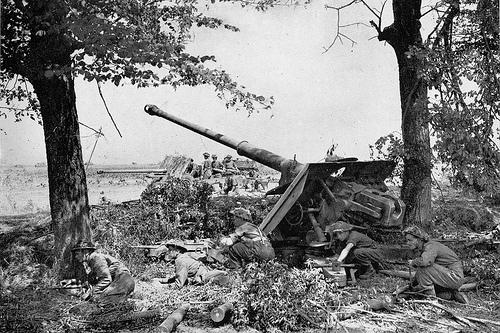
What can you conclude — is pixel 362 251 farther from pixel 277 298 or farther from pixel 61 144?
pixel 61 144

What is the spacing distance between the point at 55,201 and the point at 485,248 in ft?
25.4

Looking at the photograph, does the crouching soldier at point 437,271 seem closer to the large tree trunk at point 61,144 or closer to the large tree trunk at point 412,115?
the large tree trunk at point 412,115

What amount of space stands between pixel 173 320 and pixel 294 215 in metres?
3.54

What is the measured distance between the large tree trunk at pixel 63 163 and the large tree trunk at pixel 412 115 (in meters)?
6.92

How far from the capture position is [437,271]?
682 centimetres

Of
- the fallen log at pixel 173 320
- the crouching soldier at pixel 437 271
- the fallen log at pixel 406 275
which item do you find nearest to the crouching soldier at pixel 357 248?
the fallen log at pixel 406 275

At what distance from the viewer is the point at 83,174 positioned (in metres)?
8.59

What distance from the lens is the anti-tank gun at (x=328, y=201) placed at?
8.05m

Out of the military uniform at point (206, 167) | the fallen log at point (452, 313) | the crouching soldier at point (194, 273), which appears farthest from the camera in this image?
the military uniform at point (206, 167)

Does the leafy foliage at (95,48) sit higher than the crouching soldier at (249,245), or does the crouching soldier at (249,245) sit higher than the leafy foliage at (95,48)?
the leafy foliage at (95,48)

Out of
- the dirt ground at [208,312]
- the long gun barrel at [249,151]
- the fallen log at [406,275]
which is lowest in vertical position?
the dirt ground at [208,312]

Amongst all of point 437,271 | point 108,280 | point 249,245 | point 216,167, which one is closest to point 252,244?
point 249,245

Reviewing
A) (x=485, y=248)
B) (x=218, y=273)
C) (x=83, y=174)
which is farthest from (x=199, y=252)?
(x=485, y=248)

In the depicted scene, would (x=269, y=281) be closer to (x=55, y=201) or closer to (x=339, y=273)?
(x=339, y=273)
